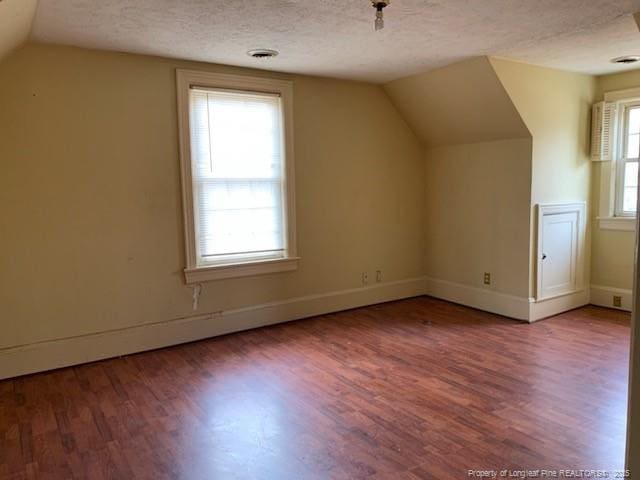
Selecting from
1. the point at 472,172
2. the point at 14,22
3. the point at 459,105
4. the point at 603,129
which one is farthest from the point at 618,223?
the point at 14,22

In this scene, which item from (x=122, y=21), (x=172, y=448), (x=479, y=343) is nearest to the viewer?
(x=172, y=448)

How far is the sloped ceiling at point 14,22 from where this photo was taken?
7.13ft

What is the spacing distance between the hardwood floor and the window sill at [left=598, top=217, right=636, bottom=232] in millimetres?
1114

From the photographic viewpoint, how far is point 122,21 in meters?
2.83

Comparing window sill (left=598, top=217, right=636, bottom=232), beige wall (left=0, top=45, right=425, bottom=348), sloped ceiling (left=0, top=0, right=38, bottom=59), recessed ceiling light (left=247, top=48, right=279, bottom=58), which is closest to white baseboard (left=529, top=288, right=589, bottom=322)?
window sill (left=598, top=217, right=636, bottom=232)

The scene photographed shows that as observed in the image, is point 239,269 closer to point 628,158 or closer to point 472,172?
point 472,172

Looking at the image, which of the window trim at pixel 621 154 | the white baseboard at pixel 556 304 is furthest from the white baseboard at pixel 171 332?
the window trim at pixel 621 154

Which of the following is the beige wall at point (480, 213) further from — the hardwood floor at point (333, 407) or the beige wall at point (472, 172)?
the hardwood floor at point (333, 407)

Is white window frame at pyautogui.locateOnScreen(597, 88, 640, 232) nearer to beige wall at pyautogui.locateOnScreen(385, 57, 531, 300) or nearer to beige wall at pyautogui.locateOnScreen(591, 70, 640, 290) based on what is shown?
beige wall at pyautogui.locateOnScreen(591, 70, 640, 290)

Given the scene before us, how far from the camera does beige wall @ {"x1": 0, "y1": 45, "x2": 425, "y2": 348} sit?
325 cm

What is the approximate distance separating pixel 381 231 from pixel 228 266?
1.86 meters

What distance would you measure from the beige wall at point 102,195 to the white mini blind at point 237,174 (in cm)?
20

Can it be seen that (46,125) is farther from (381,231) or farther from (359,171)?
(381,231)

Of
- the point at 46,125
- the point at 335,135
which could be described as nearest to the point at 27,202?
the point at 46,125
